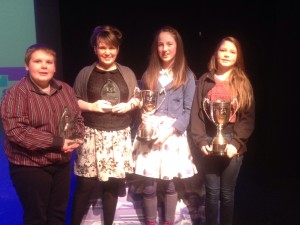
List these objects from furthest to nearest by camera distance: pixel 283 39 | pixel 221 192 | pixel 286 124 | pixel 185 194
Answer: pixel 286 124, pixel 283 39, pixel 185 194, pixel 221 192

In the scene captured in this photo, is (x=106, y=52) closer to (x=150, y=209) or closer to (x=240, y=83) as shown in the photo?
(x=240, y=83)

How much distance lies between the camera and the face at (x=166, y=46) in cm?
240

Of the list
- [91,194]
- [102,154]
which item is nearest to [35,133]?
[102,154]

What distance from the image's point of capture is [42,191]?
7.00 ft

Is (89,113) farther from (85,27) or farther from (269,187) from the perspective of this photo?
(269,187)

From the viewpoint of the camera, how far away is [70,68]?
3652mm

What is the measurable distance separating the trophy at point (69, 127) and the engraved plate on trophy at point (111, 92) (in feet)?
0.86

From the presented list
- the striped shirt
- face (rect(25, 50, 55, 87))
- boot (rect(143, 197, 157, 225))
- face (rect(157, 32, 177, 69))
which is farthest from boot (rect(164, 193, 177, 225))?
face (rect(25, 50, 55, 87))

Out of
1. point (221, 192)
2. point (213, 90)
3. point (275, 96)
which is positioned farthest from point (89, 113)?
point (275, 96)

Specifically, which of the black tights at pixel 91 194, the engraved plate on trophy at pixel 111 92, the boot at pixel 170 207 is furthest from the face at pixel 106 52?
the boot at pixel 170 207

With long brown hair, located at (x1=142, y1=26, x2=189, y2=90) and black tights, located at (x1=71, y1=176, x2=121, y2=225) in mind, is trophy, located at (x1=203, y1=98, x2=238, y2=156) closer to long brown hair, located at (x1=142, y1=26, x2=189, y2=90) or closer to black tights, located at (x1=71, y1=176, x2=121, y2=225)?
long brown hair, located at (x1=142, y1=26, x2=189, y2=90)

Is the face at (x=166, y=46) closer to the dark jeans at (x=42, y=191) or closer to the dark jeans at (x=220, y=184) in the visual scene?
the dark jeans at (x=220, y=184)

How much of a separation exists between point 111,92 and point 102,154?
1.34 feet

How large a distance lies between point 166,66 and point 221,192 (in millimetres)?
940
